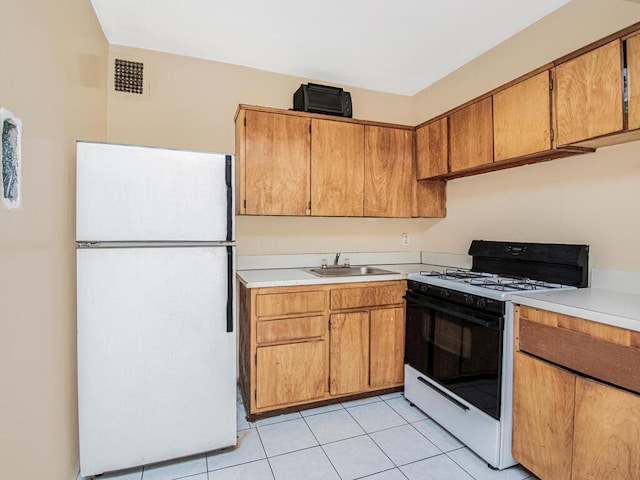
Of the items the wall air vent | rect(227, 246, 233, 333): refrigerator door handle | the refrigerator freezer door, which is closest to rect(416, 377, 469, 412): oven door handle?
rect(227, 246, 233, 333): refrigerator door handle

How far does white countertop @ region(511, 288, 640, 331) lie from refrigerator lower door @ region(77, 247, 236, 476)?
5.13ft

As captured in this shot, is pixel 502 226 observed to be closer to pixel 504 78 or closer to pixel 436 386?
pixel 504 78

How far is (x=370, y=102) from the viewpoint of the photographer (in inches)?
126

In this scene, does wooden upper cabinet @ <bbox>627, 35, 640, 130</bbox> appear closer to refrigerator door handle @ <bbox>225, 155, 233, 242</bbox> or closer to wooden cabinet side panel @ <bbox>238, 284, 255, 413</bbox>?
refrigerator door handle @ <bbox>225, 155, 233, 242</bbox>

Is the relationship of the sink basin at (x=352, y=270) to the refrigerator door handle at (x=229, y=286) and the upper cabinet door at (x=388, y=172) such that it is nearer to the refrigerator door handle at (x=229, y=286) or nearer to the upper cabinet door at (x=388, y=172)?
the upper cabinet door at (x=388, y=172)

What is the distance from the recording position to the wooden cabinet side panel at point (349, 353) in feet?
7.89

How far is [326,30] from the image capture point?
A: 90.3 inches

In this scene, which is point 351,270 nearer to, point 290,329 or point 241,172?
point 290,329

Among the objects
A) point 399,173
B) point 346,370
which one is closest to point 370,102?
point 399,173

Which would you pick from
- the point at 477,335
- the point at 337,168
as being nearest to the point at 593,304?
the point at 477,335

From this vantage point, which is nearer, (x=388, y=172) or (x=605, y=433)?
(x=605, y=433)

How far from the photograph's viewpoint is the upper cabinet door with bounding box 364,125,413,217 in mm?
2826

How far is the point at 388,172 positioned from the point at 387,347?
4.58 ft

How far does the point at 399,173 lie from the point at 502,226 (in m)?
0.90
